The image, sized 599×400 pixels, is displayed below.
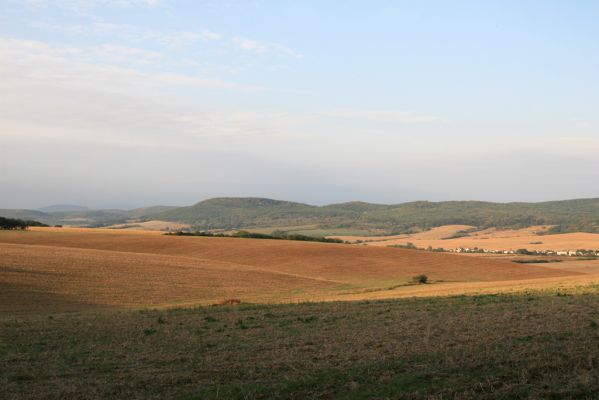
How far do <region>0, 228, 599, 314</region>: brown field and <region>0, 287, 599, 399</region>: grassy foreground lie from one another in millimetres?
13344

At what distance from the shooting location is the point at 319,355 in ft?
48.4

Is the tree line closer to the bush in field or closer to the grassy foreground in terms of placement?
the bush in field

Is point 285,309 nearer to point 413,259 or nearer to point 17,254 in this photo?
point 17,254

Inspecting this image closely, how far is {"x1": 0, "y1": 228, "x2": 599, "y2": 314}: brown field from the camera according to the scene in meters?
38.4

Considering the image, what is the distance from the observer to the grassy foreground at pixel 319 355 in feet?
36.7

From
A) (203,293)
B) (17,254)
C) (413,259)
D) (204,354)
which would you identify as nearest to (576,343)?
(204,354)

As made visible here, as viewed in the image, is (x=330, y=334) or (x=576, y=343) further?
(x=330, y=334)

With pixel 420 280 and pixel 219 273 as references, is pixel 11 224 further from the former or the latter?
pixel 420 280

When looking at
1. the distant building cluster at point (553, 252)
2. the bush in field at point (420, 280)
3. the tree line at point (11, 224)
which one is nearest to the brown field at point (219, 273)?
the bush in field at point (420, 280)

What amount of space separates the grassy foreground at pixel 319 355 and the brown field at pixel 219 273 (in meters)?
13.3

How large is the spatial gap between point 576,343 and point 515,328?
3.31m

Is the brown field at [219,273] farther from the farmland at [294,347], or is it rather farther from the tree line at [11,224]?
the tree line at [11,224]

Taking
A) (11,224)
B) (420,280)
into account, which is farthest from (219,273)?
(11,224)

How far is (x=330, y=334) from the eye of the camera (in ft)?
61.2
